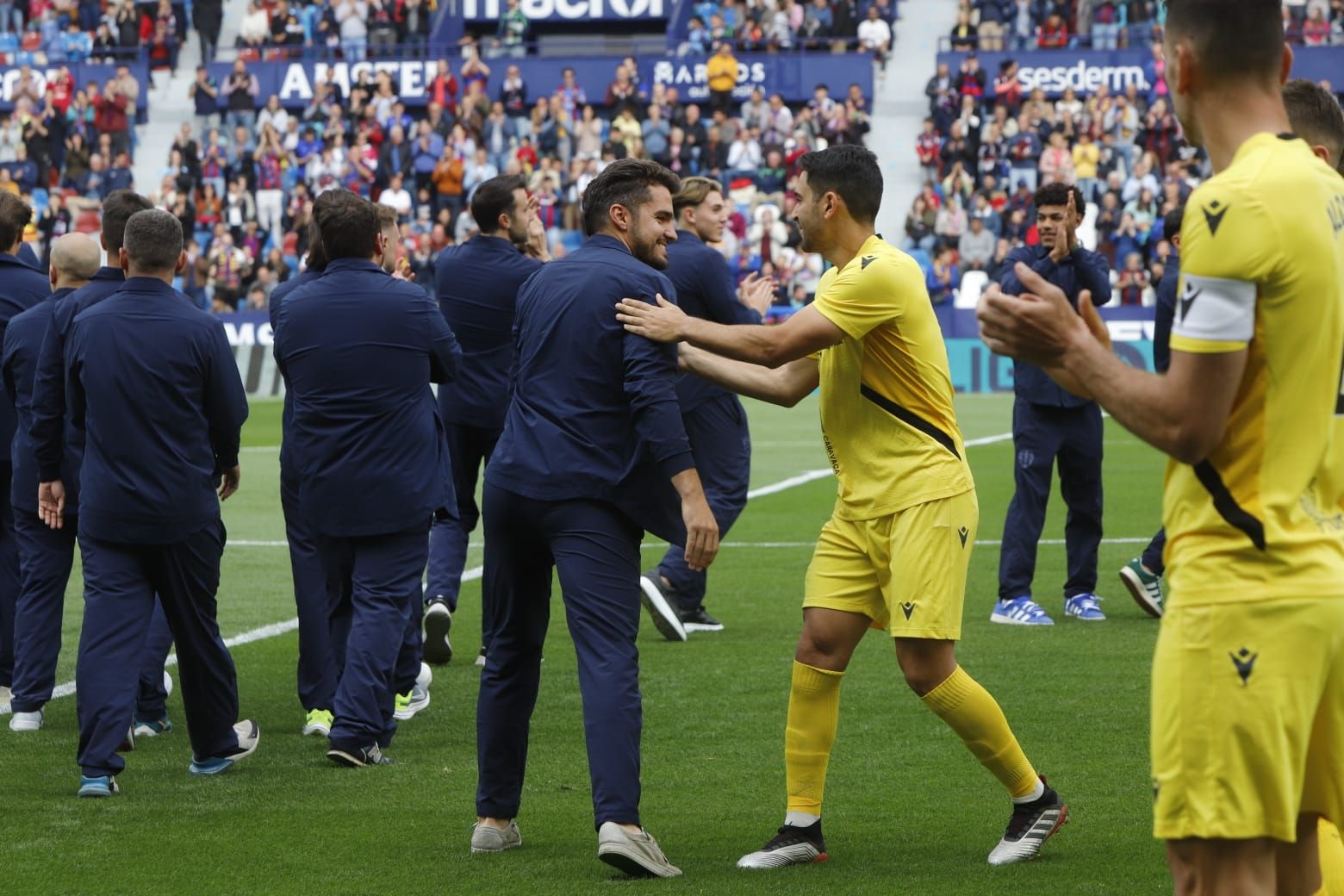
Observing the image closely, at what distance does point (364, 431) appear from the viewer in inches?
276

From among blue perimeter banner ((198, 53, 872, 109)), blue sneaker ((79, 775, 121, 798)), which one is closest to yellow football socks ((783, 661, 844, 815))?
blue sneaker ((79, 775, 121, 798))

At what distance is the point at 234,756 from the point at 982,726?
3089 millimetres

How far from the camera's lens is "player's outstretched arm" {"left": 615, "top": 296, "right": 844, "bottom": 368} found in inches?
210

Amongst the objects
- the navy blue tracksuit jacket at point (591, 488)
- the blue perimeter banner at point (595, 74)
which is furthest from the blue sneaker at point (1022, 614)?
the blue perimeter banner at point (595, 74)

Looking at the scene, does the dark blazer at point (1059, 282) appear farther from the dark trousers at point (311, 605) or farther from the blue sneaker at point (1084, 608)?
the dark trousers at point (311, 605)

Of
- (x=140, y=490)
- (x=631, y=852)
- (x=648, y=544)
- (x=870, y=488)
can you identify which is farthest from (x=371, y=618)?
(x=648, y=544)

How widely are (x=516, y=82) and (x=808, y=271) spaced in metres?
9.97

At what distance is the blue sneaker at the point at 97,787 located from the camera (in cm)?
657

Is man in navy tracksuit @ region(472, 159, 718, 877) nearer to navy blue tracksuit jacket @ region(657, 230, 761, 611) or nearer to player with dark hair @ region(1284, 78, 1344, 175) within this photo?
player with dark hair @ region(1284, 78, 1344, 175)

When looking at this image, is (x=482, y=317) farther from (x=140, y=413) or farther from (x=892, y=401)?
(x=892, y=401)

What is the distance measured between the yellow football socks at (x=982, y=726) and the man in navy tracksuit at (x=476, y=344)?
4134 millimetres

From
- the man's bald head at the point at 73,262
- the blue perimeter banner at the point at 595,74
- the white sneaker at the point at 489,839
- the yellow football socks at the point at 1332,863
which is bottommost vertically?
the white sneaker at the point at 489,839

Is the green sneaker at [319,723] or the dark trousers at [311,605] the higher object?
the dark trousers at [311,605]

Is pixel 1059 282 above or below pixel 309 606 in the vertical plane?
above
